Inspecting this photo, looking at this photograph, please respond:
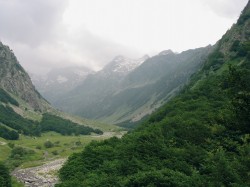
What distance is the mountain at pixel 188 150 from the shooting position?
126ft

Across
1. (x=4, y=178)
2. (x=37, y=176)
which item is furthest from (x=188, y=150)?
(x=37, y=176)

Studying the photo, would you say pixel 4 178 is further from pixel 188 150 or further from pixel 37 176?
pixel 188 150

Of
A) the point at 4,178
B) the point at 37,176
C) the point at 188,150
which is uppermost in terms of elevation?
the point at 4,178

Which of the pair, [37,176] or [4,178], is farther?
[37,176]

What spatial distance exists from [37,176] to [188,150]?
62.0 m

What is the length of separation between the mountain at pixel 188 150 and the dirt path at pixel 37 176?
15.8 meters

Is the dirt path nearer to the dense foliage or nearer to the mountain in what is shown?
the dense foliage

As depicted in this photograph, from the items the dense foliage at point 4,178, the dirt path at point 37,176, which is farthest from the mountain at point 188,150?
the dirt path at point 37,176

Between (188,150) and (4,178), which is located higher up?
(4,178)

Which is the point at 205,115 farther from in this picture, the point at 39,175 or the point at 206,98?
the point at 39,175

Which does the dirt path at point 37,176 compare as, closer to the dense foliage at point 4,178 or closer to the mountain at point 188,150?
the dense foliage at point 4,178

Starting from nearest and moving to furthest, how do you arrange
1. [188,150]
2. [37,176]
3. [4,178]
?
1. [188,150]
2. [4,178]
3. [37,176]

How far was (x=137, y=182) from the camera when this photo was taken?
194 ft

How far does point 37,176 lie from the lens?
4520 inches
